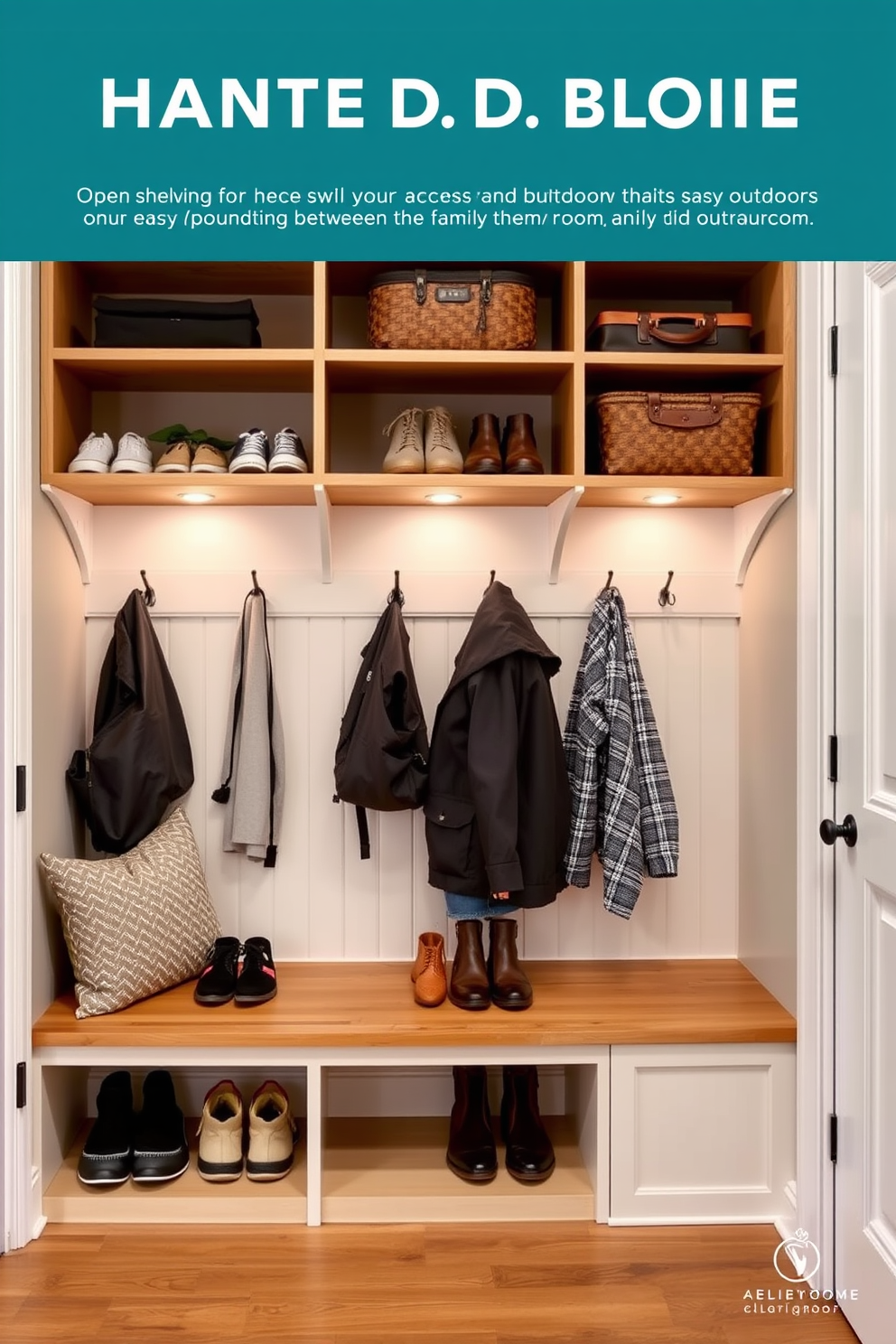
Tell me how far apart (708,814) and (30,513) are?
6.18 ft

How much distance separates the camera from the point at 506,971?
2.45 meters

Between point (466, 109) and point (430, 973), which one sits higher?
point (466, 109)

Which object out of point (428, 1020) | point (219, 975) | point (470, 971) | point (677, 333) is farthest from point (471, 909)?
point (677, 333)

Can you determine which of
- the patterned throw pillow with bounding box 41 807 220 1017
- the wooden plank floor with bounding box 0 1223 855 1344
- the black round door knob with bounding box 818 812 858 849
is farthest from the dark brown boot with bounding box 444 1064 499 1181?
the black round door knob with bounding box 818 812 858 849

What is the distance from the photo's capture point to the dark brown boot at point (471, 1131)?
236cm

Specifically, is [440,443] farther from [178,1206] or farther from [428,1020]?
[178,1206]

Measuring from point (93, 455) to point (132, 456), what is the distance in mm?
88

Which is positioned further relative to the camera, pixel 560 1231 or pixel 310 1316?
pixel 560 1231

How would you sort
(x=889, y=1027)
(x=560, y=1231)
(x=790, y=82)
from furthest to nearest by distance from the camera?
1. (x=560, y=1231)
2. (x=790, y=82)
3. (x=889, y=1027)

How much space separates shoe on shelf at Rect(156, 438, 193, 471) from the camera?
240 centimetres

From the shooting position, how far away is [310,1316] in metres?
1.97

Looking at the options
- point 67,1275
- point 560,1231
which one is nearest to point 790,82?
point 560,1231

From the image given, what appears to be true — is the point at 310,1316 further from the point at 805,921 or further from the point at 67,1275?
the point at 805,921

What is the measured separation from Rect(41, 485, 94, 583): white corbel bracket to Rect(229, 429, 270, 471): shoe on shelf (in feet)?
1.39
